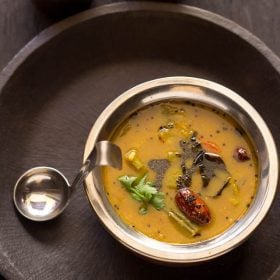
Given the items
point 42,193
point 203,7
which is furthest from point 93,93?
point 203,7

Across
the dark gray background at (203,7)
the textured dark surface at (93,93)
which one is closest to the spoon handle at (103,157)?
the textured dark surface at (93,93)

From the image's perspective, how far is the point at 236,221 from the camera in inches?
80.8

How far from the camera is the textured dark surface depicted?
6.88 ft

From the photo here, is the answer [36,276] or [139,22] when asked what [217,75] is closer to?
[139,22]

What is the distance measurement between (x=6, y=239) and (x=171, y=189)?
1.75 feet

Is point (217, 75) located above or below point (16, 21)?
above

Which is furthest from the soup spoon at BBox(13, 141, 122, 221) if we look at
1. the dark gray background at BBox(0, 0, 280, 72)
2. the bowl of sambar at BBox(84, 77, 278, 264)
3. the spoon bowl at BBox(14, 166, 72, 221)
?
the dark gray background at BBox(0, 0, 280, 72)

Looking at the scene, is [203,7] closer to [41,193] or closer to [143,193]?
[143,193]

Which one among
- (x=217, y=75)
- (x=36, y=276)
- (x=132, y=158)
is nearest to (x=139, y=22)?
(x=217, y=75)

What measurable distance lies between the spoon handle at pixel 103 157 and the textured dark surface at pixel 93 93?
0.16 metres

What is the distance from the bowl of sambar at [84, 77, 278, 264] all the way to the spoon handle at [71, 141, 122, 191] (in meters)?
0.04

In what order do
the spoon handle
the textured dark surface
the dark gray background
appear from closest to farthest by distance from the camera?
the spoon handle, the textured dark surface, the dark gray background

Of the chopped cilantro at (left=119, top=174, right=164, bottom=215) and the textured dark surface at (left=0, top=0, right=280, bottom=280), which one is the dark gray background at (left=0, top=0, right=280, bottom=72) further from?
the chopped cilantro at (left=119, top=174, right=164, bottom=215)

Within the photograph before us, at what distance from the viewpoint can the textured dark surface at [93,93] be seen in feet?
6.88
